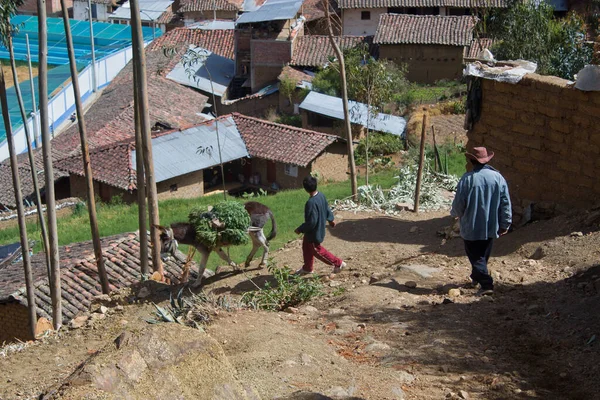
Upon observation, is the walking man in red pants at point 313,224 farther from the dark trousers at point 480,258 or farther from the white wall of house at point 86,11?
the white wall of house at point 86,11

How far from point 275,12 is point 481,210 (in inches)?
1253

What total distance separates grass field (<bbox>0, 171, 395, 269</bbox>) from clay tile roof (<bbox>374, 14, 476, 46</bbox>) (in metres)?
13.7

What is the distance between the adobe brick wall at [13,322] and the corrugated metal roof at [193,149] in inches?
449

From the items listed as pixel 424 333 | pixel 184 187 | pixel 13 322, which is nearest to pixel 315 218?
pixel 424 333

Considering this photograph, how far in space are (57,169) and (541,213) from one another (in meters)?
20.8

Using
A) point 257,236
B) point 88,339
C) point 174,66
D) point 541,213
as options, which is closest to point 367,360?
point 88,339

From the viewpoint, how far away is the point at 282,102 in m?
36.1

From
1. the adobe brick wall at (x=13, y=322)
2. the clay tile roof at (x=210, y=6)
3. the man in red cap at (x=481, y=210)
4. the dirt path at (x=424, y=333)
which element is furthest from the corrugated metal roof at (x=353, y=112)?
the man in red cap at (x=481, y=210)

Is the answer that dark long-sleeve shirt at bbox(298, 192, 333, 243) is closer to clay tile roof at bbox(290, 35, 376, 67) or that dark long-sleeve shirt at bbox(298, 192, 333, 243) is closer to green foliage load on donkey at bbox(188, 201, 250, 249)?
green foliage load on donkey at bbox(188, 201, 250, 249)

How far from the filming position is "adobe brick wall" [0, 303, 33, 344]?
1491 cm

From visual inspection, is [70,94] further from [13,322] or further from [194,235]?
[194,235]

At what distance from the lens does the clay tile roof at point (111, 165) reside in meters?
26.4

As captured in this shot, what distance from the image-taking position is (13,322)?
15164 mm

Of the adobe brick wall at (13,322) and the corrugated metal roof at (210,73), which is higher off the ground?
the corrugated metal roof at (210,73)
